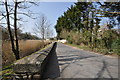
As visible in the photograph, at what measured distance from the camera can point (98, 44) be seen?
1336 centimetres

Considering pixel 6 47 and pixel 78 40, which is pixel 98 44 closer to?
pixel 78 40

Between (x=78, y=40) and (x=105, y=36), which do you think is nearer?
(x=105, y=36)

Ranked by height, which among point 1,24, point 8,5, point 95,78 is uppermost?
point 8,5

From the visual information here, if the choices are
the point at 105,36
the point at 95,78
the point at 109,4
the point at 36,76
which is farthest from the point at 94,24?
the point at 36,76

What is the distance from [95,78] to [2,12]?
5.96 m

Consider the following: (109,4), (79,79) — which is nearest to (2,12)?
(79,79)

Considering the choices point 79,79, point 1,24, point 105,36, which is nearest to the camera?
point 79,79

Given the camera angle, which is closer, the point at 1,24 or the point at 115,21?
the point at 1,24

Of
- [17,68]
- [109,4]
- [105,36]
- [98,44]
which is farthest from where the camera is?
[98,44]

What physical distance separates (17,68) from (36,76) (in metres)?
0.66

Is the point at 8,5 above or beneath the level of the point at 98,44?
above

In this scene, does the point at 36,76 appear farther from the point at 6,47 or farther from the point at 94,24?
the point at 94,24

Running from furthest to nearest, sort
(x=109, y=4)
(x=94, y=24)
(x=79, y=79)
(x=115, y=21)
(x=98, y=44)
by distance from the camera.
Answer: (x=94, y=24)
(x=98, y=44)
(x=115, y=21)
(x=109, y=4)
(x=79, y=79)

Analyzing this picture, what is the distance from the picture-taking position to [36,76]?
9.09 ft
